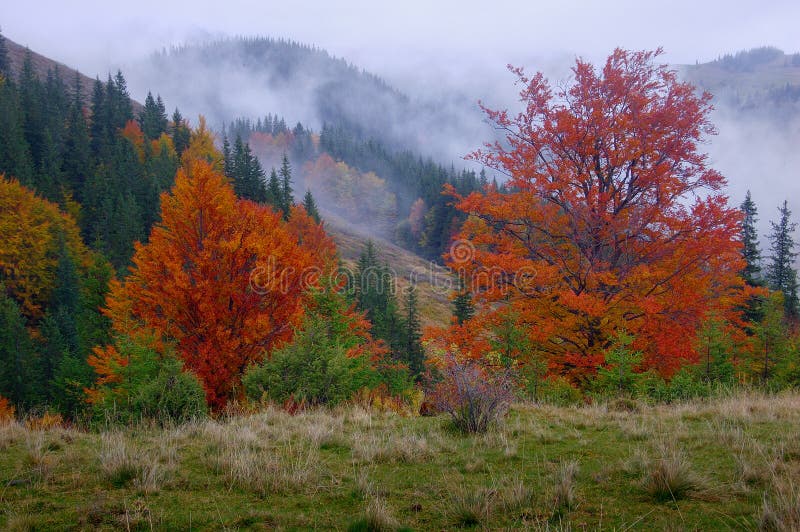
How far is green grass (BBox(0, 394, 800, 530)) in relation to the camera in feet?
10.2

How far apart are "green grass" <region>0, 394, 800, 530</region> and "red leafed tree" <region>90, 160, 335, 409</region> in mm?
10381

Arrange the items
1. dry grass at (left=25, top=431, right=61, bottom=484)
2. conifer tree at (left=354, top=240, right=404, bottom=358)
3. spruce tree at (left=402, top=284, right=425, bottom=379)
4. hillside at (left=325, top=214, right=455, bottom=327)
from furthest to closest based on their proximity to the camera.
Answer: hillside at (left=325, top=214, right=455, bottom=327) < conifer tree at (left=354, top=240, right=404, bottom=358) < spruce tree at (left=402, top=284, right=425, bottom=379) < dry grass at (left=25, top=431, right=61, bottom=484)

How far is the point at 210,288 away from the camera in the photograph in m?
16.3

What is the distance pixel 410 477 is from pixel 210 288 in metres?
14.2

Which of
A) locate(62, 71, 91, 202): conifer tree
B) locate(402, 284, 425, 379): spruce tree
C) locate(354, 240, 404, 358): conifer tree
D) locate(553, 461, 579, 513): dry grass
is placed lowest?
locate(402, 284, 425, 379): spruce tree

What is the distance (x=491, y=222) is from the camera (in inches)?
468

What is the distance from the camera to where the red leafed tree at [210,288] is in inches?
631

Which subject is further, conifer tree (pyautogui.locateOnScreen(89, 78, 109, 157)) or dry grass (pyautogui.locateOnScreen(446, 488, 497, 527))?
conifer tree (pyautogui.locateOnScreen(89, 78, 109, 157))

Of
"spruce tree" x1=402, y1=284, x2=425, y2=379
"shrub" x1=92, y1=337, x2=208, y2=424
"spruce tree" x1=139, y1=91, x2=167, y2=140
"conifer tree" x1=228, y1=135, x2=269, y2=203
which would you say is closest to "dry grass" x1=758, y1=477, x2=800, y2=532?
"shrub" x1=92, y1=337, x2=208, y2=424

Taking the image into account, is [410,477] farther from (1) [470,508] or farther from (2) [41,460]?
(2) [41,460]

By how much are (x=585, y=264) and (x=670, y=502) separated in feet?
28.0

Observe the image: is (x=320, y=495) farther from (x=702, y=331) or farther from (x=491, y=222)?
(x=702, y=331)

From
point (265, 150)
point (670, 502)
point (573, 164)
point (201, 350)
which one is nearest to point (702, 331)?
point (573, 164)

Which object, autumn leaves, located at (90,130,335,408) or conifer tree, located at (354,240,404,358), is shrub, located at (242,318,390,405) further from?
conifer tree, located at (354,240,404,358)
